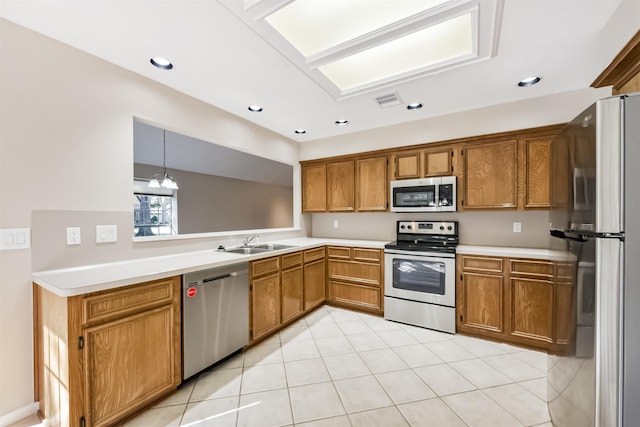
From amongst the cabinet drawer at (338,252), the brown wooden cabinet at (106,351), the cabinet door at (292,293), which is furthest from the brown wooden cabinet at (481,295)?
the brown wooden cabinet at (106,351)

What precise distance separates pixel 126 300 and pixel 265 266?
1261mm

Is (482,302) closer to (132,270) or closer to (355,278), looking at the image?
(355,278)

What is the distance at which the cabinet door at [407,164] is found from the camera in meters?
3.36

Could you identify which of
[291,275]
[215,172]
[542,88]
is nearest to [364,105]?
[542,88]

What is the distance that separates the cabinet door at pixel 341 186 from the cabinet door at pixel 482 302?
1777mm

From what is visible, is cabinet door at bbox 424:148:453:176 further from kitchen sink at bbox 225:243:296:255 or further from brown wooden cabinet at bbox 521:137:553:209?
kitchen sink at bbox 225:243:296:255

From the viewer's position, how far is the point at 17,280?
1638mm

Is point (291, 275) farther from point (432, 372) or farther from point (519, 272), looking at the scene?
point (519, 272)

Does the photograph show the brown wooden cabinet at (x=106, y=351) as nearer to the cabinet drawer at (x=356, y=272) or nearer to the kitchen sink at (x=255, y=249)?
the kitchen sink at (x=255, y=249)

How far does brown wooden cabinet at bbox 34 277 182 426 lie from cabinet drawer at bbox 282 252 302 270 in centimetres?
125

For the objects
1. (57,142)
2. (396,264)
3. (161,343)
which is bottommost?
(161,343)

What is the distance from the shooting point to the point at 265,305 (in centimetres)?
271

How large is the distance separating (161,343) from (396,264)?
2.51 m

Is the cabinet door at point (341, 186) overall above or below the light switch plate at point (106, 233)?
above
